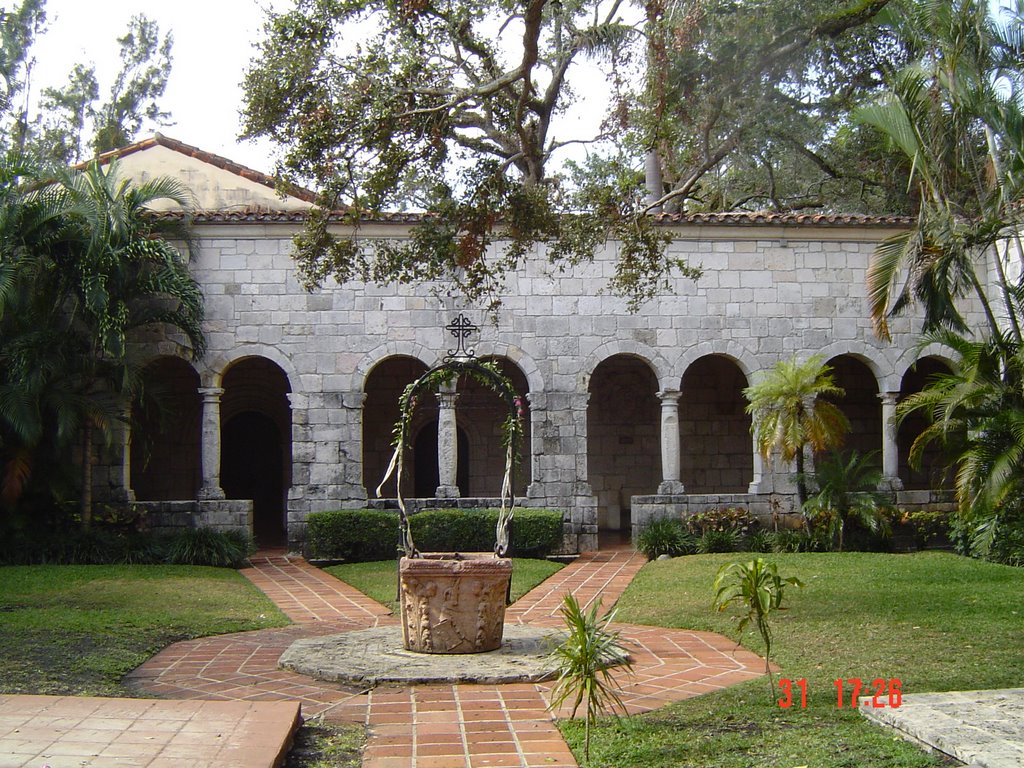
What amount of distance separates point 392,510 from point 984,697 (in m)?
9.74

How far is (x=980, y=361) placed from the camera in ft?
38.3

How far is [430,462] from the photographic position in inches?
715

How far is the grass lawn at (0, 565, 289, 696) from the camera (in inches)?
265

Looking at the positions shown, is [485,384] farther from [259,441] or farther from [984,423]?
[259,441]

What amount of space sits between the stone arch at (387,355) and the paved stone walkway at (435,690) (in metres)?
5.32

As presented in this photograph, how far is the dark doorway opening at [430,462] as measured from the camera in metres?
18.0

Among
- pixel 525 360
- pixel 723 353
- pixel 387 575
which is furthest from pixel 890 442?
pixel 387 575

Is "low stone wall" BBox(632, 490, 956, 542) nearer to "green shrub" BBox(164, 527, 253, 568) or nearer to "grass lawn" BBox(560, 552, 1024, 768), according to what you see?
"grass lawn" BBox(560, 552, 1024, 768)

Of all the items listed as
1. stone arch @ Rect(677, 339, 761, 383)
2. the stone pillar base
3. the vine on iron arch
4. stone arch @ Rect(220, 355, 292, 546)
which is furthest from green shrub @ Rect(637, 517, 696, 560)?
the stone pillar base

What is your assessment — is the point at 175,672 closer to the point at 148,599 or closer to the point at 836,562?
the point at 148,599

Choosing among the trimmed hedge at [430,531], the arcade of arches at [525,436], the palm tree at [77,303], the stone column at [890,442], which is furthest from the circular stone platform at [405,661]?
the arcade of arches at [525,436]

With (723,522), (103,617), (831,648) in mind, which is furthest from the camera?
(723,522)
